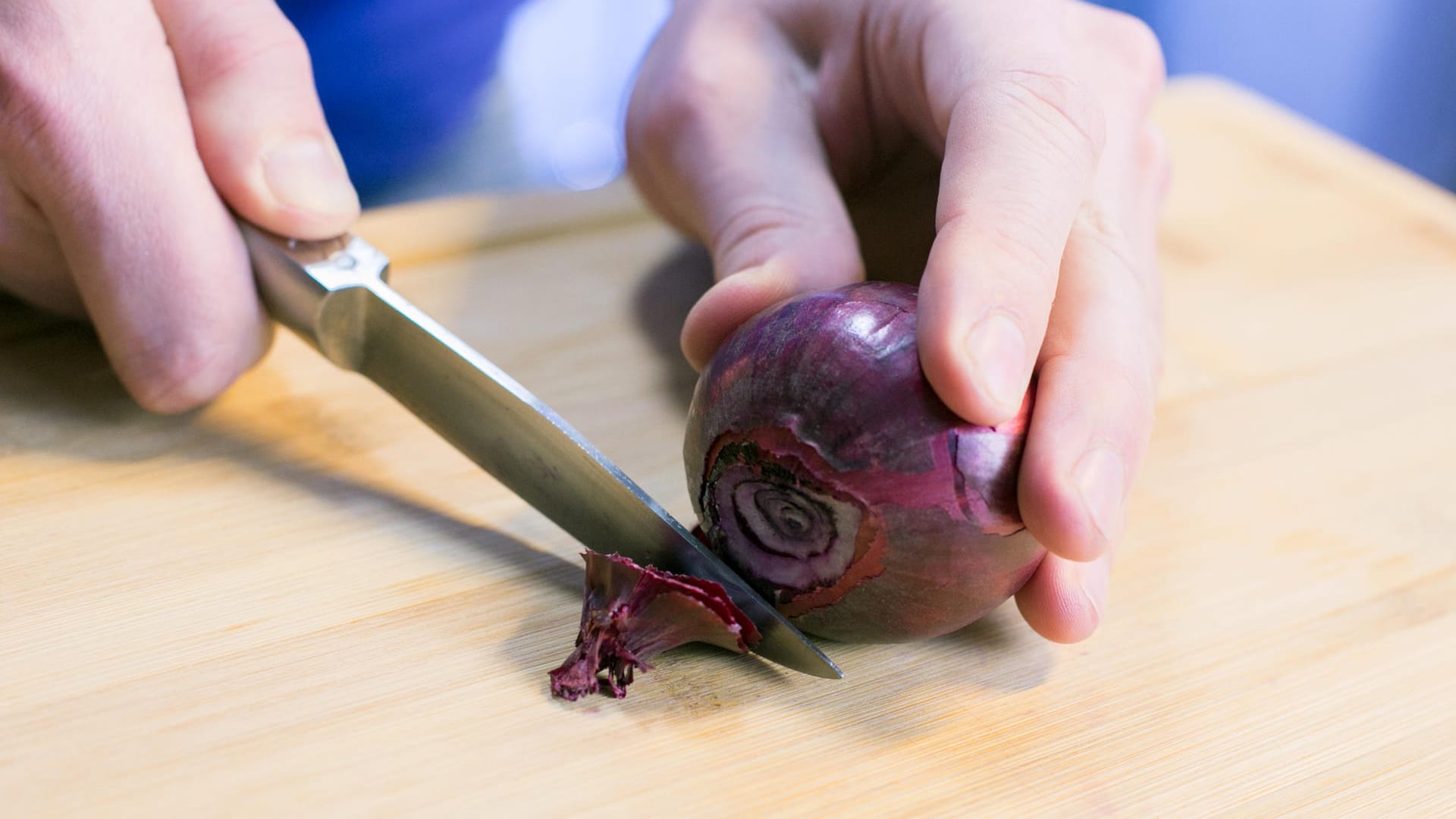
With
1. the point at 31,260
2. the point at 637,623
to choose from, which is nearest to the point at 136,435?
the point at 31,260

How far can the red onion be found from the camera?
1.17m

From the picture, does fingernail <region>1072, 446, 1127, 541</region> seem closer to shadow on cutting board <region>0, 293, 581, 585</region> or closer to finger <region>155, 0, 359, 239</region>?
shadow on cutting board <region>0, 293, 581, 585</region>

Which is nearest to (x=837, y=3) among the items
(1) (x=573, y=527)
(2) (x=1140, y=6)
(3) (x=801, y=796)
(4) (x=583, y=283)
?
(4) (x=583, y=283)

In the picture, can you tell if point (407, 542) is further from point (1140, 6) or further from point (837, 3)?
point (1140, 6)

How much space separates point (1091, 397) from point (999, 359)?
0.67ft

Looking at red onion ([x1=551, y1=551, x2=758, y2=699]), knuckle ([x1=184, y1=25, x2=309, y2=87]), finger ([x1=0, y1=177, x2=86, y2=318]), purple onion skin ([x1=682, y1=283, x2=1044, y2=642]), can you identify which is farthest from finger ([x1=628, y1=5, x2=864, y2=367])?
finger ([x1=0, y1=177, x2=86, y2=318])

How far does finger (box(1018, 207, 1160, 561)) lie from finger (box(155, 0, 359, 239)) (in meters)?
0.91

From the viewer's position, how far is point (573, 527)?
4.45 feet

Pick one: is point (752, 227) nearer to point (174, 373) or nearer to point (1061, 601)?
point (1061, 601)

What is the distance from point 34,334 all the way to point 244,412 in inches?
15.1

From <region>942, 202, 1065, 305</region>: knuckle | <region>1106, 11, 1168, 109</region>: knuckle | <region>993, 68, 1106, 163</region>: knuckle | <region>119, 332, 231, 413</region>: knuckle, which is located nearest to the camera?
<region>942, 202, 1065, 305</region>: knuckle

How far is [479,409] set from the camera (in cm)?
137

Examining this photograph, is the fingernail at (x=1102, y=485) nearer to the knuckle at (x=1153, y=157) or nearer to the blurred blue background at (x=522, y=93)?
the knuckle at (x=1153, y=157)

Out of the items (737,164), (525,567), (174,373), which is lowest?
(525,567)
